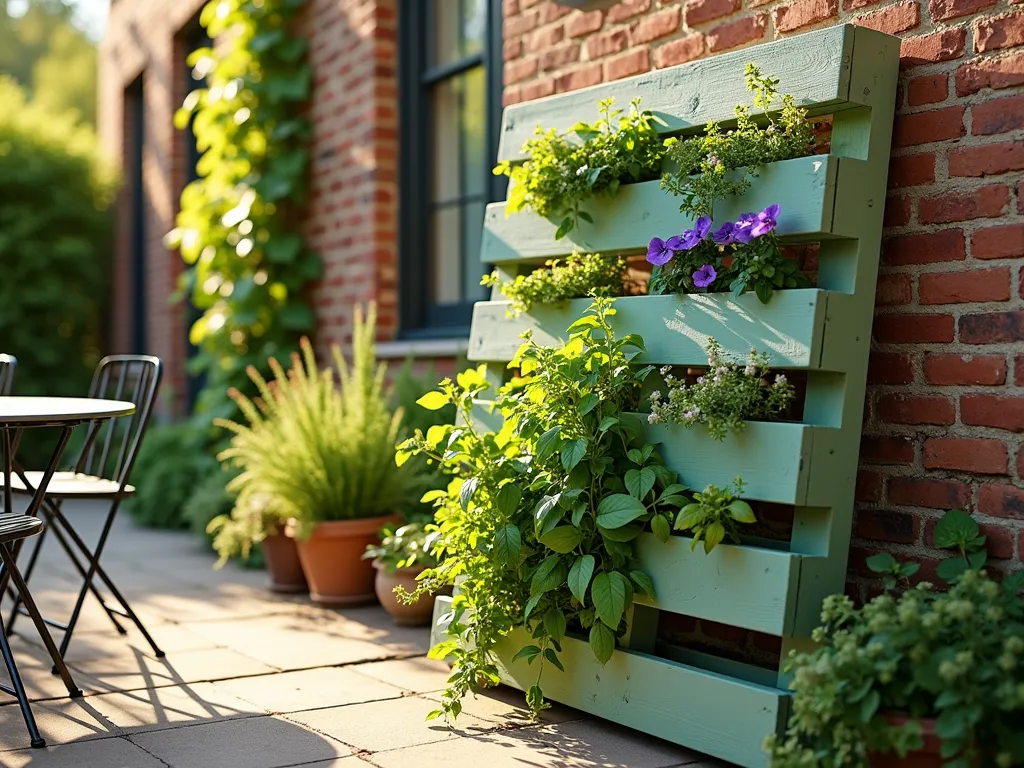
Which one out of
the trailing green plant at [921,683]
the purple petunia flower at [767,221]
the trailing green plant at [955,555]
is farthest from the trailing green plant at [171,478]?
the trailing green plant at [921,683]

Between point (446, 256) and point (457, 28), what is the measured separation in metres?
0.98

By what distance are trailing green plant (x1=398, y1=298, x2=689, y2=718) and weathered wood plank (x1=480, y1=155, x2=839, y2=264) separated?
0.24 meters

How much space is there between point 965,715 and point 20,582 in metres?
2.11

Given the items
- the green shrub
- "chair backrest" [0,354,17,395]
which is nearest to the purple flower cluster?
"chair backrest" [0,354,17,395]

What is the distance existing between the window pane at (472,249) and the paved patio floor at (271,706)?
1.47 m

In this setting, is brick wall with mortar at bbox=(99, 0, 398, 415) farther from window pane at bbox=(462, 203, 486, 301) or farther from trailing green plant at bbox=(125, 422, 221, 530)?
trailing green plant at bbox=(125, 422, 221, 530)

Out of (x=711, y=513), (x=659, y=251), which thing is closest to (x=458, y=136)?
(x=659, y=251)

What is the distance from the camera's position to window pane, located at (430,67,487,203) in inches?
192

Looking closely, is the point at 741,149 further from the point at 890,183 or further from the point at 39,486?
the point at 39,486

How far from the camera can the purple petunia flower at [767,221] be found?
2.53 m

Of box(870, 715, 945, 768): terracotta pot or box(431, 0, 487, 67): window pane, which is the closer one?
box(870, 715, 945, 768): terracotta pot

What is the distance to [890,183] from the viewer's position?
2643 mm

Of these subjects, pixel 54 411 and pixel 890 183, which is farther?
pixel 54 411

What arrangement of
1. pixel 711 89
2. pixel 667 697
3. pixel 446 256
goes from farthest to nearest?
pixel 446 256 < pixel 711 89 < pixel 667 697
